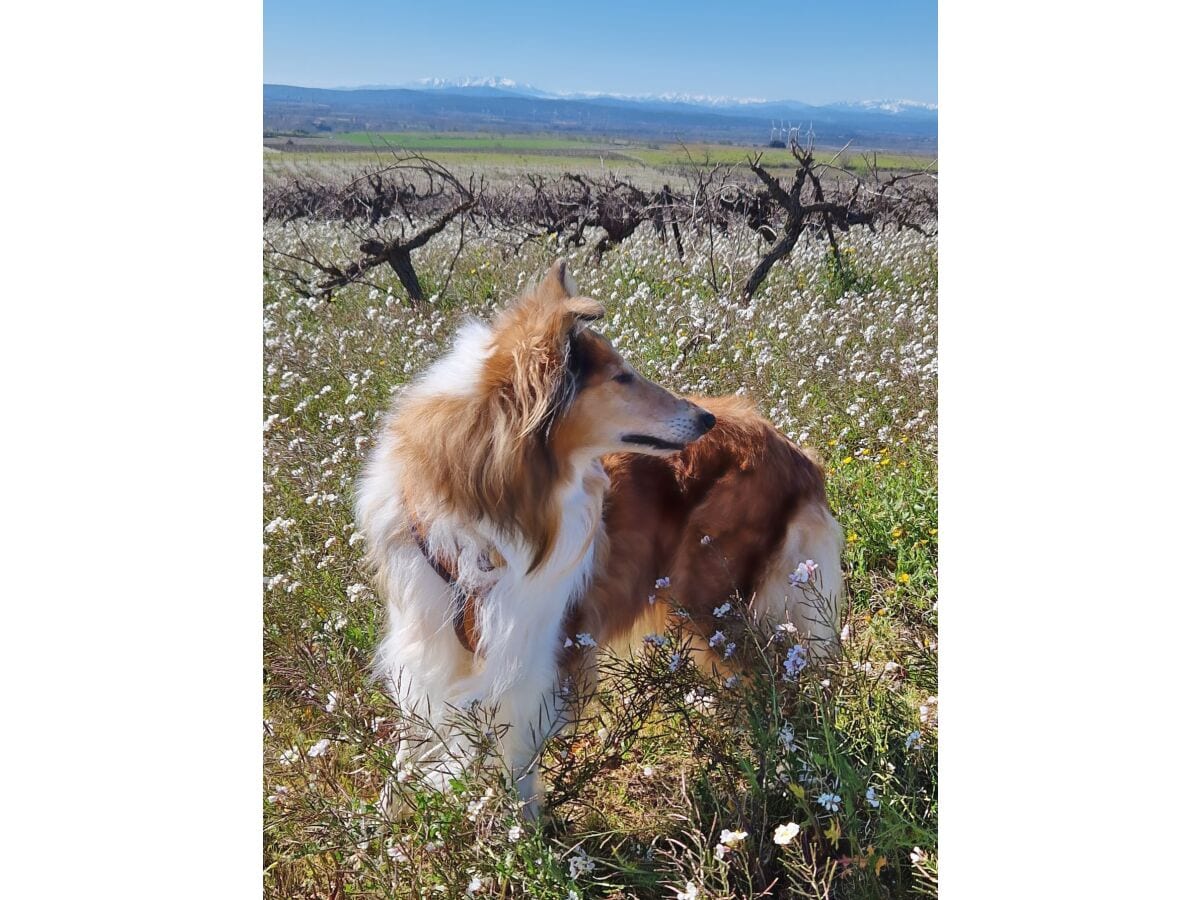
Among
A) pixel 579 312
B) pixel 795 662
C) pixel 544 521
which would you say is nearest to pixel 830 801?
pixel 795 662

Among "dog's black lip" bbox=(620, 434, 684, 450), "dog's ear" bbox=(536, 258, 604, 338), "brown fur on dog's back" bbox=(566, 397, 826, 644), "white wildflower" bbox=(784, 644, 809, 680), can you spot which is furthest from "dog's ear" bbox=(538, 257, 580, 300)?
"white wildflower" bbox=(784, 644, 809, 680)

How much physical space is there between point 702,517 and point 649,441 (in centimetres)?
54

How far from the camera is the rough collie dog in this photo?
6.84 feet

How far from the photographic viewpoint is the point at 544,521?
86.8 inches

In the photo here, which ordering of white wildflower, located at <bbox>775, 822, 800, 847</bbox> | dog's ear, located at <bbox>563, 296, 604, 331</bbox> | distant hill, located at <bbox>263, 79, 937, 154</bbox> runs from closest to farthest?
1. white wildflower, located at <bbox>775, 822, 800, 847</bbox>
2. dog's ear, located at <bbox>563, 296, 604, 331</bbox>
3. distant hill, located at <bbox>263, 79, 937, 154</bbox>

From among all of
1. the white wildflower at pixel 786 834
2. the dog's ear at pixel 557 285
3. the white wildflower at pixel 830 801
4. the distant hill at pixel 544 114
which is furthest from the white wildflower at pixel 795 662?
the distant hill at pixel 544 114

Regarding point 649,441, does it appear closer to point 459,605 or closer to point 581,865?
point 459,605

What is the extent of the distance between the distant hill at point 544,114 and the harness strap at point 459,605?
1.23 meters

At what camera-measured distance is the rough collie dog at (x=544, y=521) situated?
2.09 metres

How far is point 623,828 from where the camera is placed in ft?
7.30

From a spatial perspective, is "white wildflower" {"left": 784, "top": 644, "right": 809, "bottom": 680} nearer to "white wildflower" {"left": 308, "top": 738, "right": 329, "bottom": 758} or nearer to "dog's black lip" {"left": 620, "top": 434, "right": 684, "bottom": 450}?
"dog's black lip" {"left": 620, "top": 434, "right": 684, "bottom": 450}

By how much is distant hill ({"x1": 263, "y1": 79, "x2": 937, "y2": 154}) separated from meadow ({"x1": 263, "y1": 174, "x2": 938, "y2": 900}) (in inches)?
15.4

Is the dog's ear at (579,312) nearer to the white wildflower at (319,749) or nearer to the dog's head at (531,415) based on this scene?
the dog's head at (531,415)
